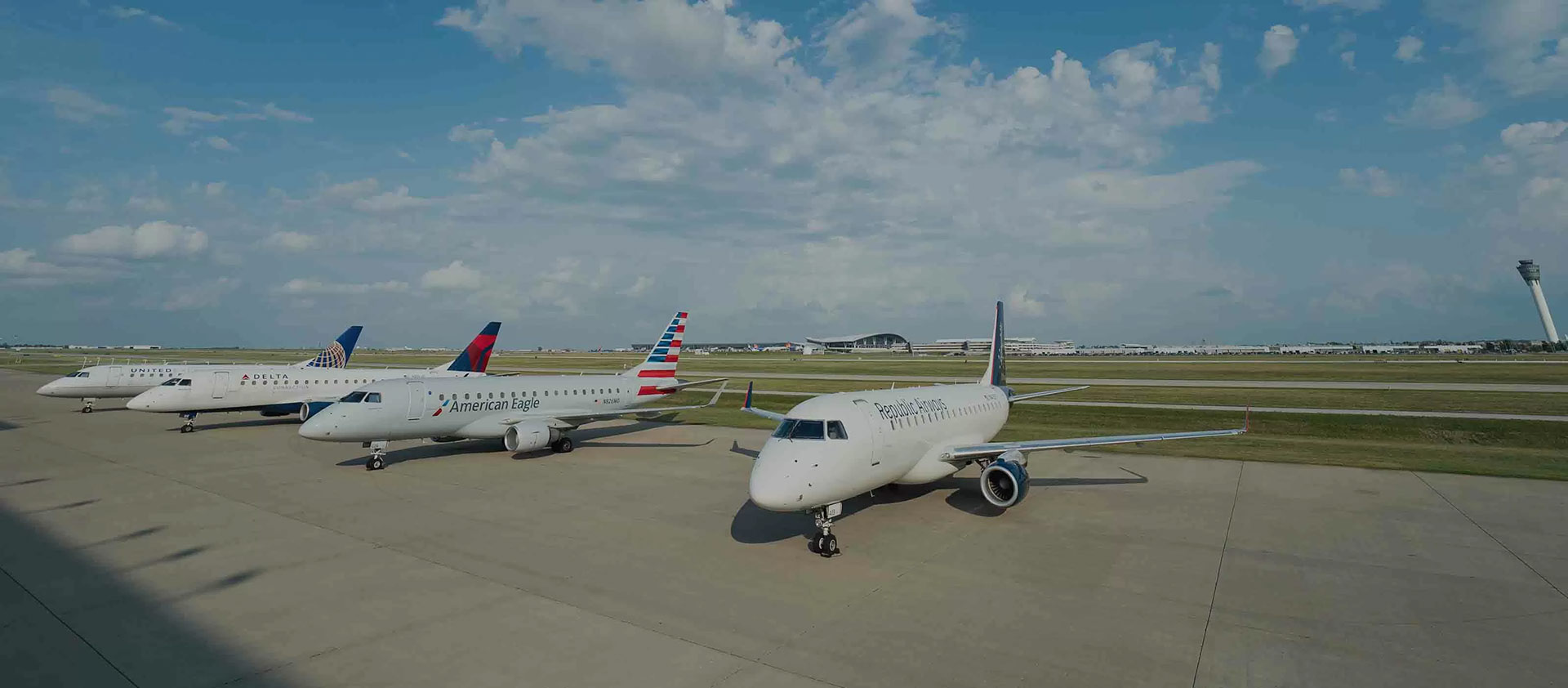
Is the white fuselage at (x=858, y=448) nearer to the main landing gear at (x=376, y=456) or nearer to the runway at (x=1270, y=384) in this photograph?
the main landing gear at (x=376, y=456)

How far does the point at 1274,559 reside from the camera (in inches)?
492

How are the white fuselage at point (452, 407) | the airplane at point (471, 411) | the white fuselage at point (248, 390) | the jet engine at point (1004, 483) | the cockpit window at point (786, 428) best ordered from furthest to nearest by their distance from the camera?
the white fuselage at point (248, 390)
the airplane at point (471, 411)
the white fuselage at point (452, 407)
the jet engine at point (1004, 483)
the cockpit window at point (786, 428)

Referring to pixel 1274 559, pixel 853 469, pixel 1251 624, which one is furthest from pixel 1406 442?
pixel 853 469

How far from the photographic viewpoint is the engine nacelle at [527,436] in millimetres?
23562

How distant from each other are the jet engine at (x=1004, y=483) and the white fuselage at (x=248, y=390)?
2507cm

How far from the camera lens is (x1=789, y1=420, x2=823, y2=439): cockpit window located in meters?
13.1

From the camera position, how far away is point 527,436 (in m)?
23.7

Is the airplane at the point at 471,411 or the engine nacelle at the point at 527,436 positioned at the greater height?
the airplane at the point at 471,411

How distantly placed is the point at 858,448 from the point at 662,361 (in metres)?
19.5

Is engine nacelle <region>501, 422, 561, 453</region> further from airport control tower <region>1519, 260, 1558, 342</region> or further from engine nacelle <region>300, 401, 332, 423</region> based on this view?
airport control tower <region>1519, 260, 1558, 342</region>

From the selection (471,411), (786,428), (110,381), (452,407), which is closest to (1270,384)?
(786,428)

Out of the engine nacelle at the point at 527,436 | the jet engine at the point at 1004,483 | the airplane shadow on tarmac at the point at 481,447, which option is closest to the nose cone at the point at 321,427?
the airplane shadow on tarmac at the point at 481,447

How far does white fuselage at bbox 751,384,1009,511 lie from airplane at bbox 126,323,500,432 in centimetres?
2207

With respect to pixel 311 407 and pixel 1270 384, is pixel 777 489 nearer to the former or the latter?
pixel 311 407
